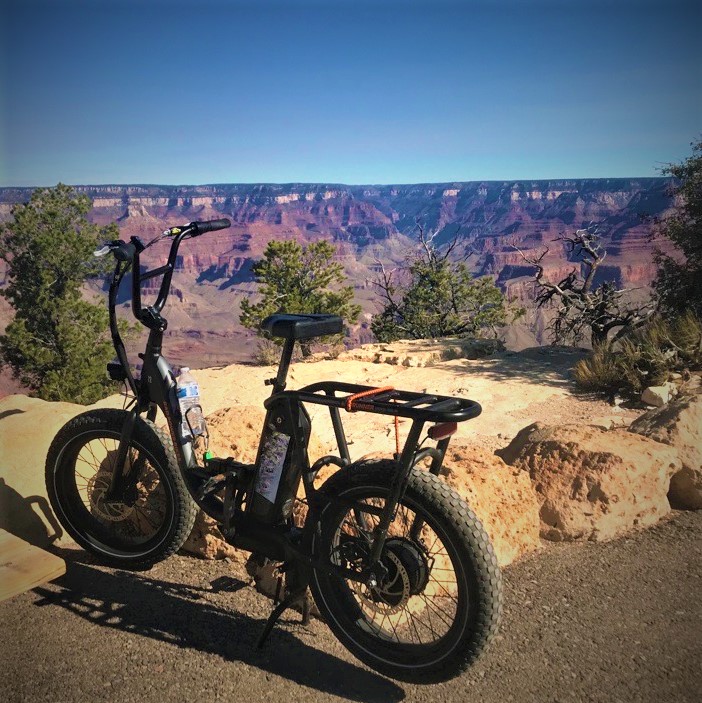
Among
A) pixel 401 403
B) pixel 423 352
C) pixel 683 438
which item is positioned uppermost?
pixel 401 403

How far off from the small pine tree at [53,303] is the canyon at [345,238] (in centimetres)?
8761

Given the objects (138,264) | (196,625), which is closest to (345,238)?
(138,264)

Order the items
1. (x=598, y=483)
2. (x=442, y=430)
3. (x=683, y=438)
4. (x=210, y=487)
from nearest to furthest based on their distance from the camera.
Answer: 1. (x=442, y=430)
2. (x=210, y=487)
3. (x=598, y=483)
4. (x=683, y=438)

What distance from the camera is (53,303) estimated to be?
19125mm

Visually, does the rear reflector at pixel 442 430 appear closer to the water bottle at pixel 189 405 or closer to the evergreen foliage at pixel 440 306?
the water bottle at pixel 189 405

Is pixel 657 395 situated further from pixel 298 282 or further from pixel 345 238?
pixel 345 238

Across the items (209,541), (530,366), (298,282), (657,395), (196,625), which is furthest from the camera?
(298,282)

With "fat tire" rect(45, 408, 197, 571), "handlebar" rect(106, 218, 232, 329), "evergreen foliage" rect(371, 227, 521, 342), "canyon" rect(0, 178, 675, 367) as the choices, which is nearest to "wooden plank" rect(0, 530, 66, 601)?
"fat tire" rect(45, 408, 197, 571)

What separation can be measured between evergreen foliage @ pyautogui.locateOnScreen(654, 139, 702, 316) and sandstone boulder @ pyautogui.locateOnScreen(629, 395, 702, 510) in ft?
32.8

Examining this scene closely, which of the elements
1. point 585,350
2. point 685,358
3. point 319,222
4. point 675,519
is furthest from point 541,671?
point 319,222

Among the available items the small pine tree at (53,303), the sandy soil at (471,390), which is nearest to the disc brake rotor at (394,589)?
the sandy soil at (471,390)

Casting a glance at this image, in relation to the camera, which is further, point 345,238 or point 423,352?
point 345,238

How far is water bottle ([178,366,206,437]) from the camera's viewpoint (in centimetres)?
337

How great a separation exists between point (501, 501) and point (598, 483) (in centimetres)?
76
